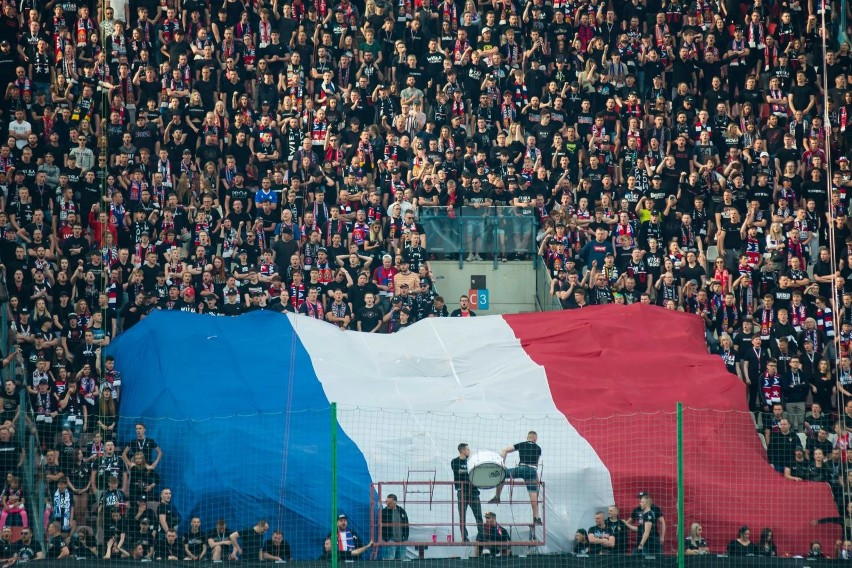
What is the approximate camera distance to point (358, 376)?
2233 centimetres

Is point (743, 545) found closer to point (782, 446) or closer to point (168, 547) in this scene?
point (782, 446)

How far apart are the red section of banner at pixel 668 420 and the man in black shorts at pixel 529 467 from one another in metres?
1.03

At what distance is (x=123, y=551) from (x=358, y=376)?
199 inches

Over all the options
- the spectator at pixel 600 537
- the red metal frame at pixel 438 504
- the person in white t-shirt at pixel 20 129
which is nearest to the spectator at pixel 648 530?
the spectator at pixel 600 537

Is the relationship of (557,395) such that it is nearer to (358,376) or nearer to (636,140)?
(358,376)

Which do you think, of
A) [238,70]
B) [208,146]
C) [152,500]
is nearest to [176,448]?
[152,500]

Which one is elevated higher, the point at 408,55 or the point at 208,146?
the point at 408,55

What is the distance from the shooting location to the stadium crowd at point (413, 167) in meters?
23.3

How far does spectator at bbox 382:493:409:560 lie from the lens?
60.6ft

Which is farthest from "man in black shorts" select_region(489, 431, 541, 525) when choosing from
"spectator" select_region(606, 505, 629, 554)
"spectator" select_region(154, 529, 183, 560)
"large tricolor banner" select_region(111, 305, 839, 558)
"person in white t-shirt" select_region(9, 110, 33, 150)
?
"person in white t-shirt" select_region(9, 110, 33, 150)

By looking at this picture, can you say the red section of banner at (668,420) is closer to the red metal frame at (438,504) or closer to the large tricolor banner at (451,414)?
the large tricolor banner at (451,414)

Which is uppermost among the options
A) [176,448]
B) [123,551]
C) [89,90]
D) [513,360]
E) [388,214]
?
[89,90]

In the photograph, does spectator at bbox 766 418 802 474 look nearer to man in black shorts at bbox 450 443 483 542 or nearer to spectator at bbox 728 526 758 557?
spectator at bbox 728 526 758 557

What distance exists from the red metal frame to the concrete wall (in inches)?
248
